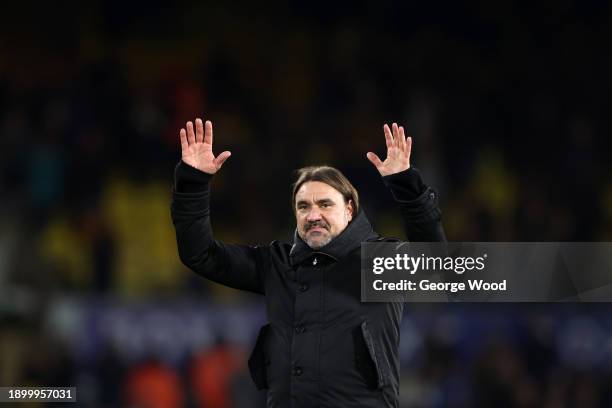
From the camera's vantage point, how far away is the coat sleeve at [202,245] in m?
3.88

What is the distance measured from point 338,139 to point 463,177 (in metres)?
1.07

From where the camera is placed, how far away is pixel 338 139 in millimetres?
9328

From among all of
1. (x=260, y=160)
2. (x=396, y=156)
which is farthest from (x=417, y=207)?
(x=260, y=160)

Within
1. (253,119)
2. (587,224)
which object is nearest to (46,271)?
(253,119)

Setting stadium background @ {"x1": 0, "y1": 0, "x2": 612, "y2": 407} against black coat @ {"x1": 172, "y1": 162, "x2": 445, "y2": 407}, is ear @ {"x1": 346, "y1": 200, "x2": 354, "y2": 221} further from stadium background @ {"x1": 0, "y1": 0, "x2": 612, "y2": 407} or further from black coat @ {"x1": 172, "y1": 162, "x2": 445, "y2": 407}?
stadium background @ {"x1": 0, "y1": 0, "x2": 612, "y2": 407}

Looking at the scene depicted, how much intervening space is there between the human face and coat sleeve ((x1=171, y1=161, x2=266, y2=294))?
0.89 feet

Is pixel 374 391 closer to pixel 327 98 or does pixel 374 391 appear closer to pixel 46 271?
pixel 46 271

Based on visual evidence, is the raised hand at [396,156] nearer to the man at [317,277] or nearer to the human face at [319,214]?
the man at [317,277]

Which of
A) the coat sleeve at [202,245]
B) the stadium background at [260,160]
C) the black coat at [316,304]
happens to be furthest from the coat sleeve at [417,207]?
the stadium background at [260,160]

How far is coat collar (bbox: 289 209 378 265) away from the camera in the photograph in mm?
3793

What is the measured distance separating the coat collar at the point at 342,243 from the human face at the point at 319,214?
0.06 feet

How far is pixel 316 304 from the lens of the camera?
12.3ft

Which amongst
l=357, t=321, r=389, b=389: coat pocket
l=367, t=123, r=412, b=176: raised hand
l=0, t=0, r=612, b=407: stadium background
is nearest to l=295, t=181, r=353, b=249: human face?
l=367, t=123, r=412, b=176: raised hand

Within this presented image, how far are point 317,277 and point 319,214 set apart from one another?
0.69 feet
